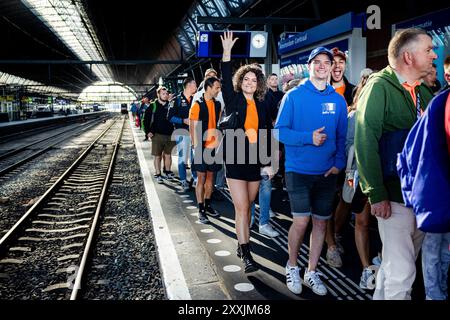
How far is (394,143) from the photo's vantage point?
216cm

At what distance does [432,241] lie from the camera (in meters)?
2.66

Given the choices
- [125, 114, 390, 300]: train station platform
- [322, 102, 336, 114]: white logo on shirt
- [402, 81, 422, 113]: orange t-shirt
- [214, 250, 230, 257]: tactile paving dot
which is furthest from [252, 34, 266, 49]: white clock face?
[402, 81, 422, 113]: orange t-shirt

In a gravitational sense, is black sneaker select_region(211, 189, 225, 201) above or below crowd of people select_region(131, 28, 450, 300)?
below

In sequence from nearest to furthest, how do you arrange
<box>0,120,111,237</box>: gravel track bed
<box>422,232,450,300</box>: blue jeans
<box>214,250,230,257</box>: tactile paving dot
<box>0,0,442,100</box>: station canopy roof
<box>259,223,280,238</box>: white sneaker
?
<box>422,232,450,300</box>: blue jeans
<box>214,250,230,257</box>: tactile paving dot
<box>259,223,280,238</box>: white sneaker
<box>0,120,111,237</box>: gravel track bed
<box>0,0,442,100</box>: station canopy roof

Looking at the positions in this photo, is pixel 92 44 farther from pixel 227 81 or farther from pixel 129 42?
pixel 227 81

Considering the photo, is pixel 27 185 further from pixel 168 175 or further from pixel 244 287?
pixel 244 287

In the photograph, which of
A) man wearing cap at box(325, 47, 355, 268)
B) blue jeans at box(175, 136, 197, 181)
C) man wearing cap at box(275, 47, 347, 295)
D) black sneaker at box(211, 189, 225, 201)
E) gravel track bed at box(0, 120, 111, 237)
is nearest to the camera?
man wearing cap at box(275, 47, 347, 295)

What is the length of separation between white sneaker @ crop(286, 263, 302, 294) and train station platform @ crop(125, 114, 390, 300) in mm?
43

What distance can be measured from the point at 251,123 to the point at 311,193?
0.83 meters

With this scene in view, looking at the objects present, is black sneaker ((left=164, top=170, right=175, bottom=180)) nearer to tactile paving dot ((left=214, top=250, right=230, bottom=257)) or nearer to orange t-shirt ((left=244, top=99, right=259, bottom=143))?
tactile paving dot ((left=214, top=250, right=230, bottom=257))

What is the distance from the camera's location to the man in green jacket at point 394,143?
82.8 inches

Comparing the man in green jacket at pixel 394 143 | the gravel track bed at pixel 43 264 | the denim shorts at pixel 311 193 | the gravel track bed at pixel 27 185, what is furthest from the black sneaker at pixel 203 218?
the man in green jacket at pixel 394 143

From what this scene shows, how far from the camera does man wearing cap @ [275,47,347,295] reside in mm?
2881

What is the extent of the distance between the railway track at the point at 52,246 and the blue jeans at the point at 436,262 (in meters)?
2.59
